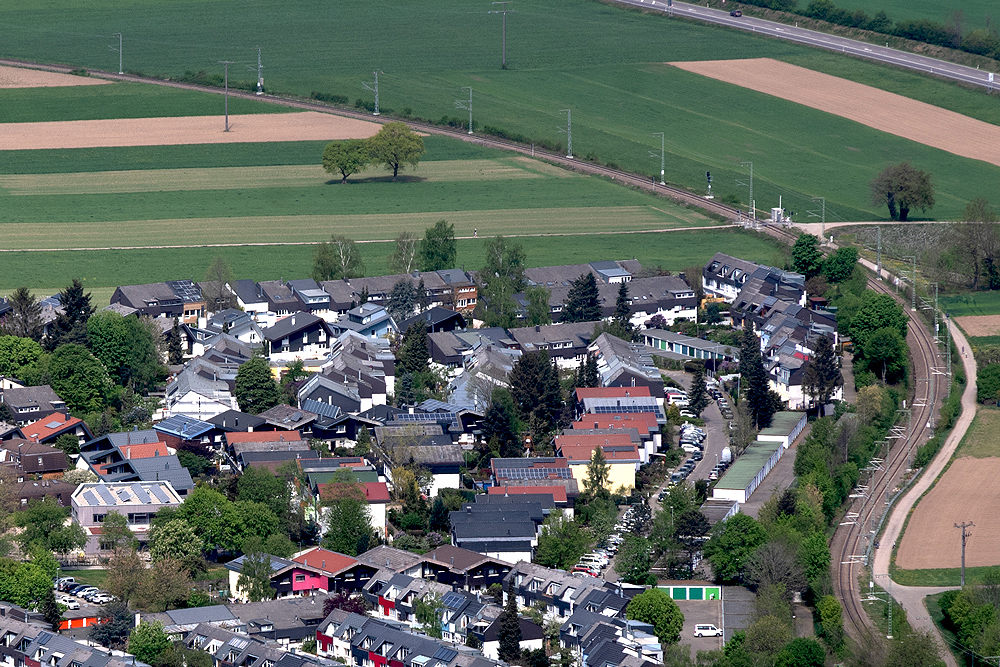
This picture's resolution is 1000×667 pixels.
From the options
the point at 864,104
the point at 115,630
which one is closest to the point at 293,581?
the point at 115,630

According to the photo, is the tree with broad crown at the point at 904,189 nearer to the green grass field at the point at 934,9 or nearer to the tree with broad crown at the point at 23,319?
the green grass field at the point at 934,9

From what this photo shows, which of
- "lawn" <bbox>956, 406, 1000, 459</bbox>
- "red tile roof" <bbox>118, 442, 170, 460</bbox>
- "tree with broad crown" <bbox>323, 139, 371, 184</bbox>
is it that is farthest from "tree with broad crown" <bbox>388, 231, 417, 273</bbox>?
"lawn" <bbox>956, 406, 1000, 459</bbox>

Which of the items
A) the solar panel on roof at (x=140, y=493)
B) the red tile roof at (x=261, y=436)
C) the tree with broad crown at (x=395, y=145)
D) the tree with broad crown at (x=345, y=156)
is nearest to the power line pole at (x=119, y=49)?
the tree with broad crown at (x=345, y=156)

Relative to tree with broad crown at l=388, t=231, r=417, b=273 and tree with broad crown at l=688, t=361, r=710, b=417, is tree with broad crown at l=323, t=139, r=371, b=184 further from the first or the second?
tree with broad crown at l=688, t=361, r=710, b=417

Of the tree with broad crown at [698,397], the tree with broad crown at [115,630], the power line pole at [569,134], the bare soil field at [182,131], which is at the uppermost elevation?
the power line pole at [569,134]

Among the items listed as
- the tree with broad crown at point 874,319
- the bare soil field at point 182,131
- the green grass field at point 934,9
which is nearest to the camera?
the tree with broad crown at point 874,319

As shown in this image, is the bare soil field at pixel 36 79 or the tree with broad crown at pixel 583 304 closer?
the tree with broad crown at pixel 583 304
